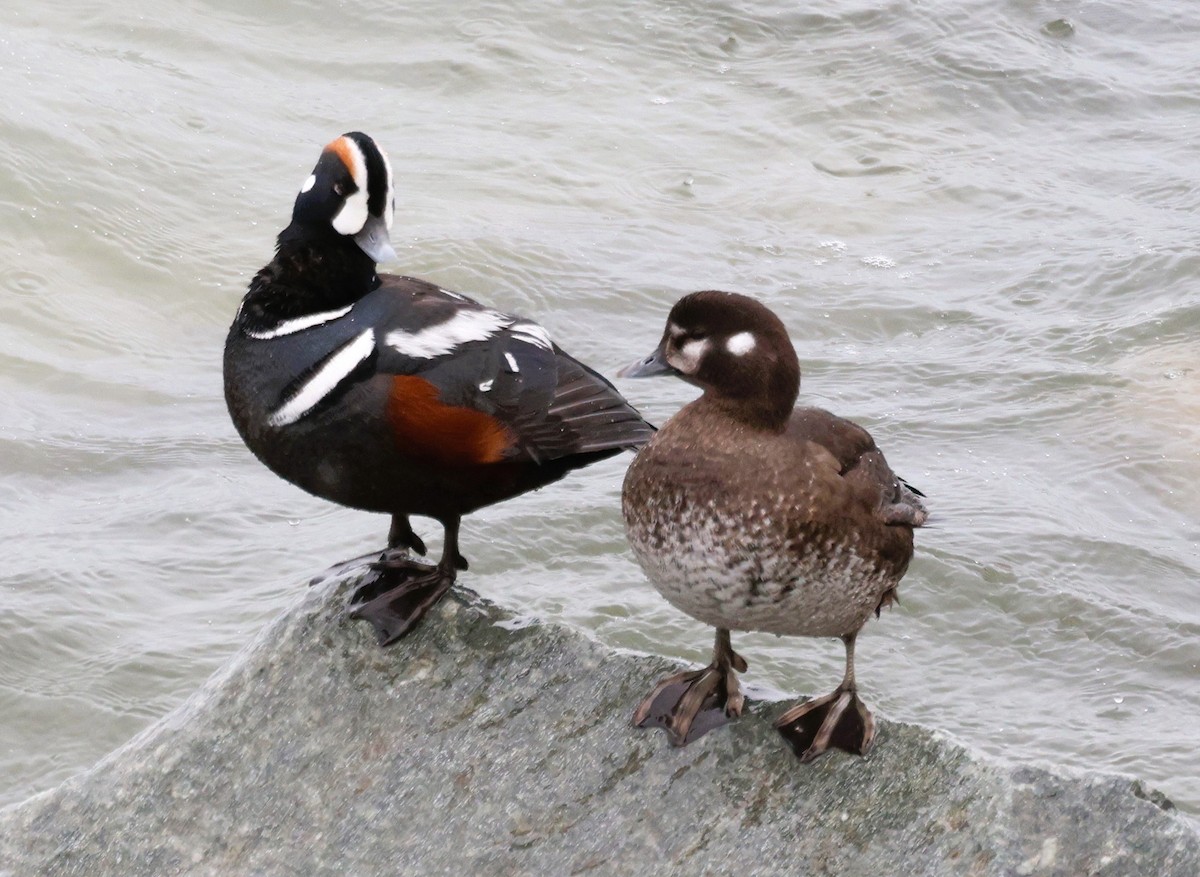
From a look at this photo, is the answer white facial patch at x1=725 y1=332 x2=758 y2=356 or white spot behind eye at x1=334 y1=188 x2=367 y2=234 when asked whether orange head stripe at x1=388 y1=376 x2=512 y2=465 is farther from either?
white facial patch at x1=725 y1=332 x2=758 y2=356


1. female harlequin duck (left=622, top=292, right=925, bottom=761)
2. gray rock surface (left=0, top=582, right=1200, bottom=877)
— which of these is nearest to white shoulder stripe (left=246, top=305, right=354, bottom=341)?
gray rock surface (left=0, top=582, right=1200, bottom=877)

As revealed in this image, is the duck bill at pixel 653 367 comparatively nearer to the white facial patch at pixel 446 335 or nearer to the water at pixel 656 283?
the white facial patch at pixel 446 335

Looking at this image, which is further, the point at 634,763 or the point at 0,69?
the point at 0,69

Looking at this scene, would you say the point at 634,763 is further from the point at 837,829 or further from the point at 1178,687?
the point at 1178,687

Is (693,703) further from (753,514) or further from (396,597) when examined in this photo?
(396,597)

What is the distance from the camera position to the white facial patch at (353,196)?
413 cm

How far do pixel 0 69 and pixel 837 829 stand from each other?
29.3 feet

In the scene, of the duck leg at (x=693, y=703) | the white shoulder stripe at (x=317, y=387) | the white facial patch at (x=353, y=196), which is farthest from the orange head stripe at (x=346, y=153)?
the duck leg at (x=693, y=703)

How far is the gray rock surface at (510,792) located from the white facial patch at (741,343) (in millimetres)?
831

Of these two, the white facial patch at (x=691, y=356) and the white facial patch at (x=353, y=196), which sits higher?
the white facial patch at (x=353, y=196)

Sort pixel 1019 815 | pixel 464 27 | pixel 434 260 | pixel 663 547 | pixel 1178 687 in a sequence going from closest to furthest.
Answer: pixel 1019 815, pixel 663 547, pixel 1178 687, pixel 434 260, pixel 464 27

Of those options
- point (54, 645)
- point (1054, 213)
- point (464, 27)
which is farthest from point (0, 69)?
point (1054, 213)

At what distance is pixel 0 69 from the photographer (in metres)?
10.5

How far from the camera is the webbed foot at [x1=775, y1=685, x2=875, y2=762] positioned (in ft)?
11.7
